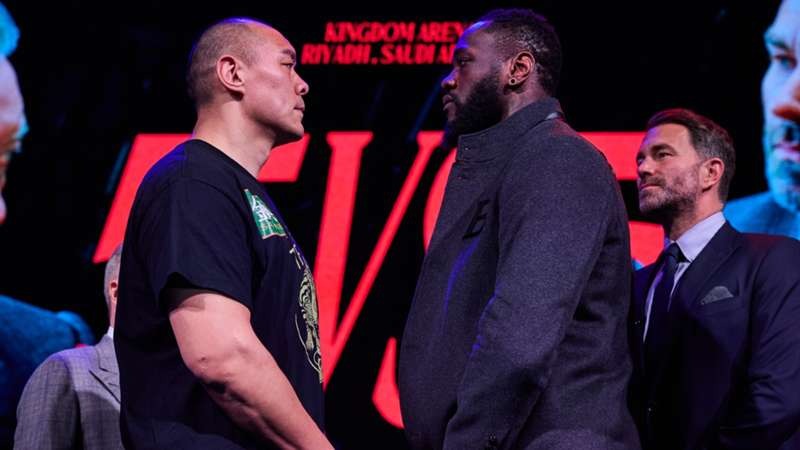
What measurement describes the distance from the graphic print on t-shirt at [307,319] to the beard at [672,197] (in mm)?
1571

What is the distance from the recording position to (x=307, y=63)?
15.1 ft

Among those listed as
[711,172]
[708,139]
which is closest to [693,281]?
[711,172]

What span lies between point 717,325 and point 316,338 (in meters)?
1.37

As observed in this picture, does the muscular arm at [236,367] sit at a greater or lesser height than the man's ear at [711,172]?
lesser

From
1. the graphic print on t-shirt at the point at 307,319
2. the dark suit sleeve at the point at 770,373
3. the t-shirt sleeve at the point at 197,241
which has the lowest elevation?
the dark suit sleeve at the point at 770,373

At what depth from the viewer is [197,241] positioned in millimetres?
1683

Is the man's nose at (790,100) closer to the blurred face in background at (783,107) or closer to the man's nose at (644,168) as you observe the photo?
the blurred face in background at (783,107)

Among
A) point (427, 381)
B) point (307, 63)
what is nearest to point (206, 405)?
point (427, 381)

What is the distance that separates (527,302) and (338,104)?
2980 millimetres

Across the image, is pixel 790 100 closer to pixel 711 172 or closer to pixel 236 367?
pixel 711 172

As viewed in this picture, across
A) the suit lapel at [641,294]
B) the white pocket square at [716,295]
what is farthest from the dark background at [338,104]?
the white pocket square at [716,295]

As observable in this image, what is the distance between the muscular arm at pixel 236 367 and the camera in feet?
5.34

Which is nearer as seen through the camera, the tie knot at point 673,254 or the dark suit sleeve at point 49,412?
the dark suit sleeve at point 49,412

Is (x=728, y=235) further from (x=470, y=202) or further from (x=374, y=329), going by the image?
(x=374, y=329)
